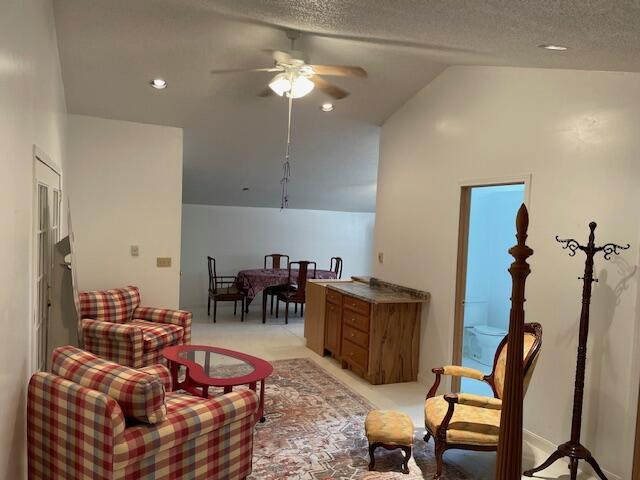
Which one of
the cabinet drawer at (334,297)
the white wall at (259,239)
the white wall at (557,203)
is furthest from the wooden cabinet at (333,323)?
the white wall at (259,239)

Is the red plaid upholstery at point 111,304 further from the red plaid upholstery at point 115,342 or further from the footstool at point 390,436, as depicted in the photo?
the footstool at point 390,436

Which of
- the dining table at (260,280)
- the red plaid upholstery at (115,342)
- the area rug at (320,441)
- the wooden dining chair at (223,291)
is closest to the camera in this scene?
the area rug at (320,441)

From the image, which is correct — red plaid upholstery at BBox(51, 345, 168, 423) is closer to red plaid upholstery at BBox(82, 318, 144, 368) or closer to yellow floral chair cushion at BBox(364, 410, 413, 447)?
yellow floral chair cushion at BBox(364, 410, 413, 447)

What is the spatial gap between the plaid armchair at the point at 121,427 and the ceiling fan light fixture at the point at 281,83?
217cm

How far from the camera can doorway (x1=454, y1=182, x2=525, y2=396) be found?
4074 mm

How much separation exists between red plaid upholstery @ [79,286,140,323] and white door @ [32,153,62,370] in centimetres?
98

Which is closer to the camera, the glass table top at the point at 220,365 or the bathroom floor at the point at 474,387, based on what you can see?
the glass table top at the point at 220,365

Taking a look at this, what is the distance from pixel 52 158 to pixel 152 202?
1779 millimetres

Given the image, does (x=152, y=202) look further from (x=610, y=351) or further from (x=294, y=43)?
(x=610, y=351)

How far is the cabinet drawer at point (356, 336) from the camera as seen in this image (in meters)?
4.41

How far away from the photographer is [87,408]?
6.68 feet

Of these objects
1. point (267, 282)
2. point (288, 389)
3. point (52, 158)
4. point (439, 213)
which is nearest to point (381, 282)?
point (439, 213)

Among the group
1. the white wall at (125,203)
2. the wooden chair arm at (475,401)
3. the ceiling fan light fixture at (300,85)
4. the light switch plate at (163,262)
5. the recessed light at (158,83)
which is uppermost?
the recessed light at (158,83)

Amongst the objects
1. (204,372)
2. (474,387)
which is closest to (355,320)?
(474,387)
